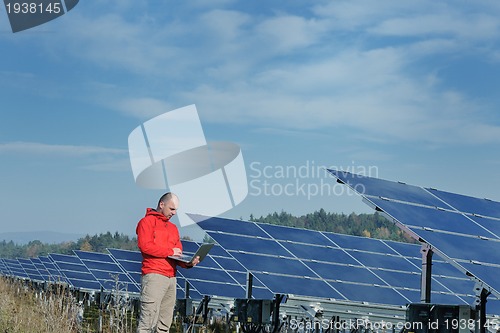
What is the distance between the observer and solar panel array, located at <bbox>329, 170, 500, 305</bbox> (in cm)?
1083

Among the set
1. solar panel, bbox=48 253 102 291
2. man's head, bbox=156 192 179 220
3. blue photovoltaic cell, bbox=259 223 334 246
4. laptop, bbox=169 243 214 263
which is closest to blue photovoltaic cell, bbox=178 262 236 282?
blue photovoltaic cell, bbox=259 223 334 246

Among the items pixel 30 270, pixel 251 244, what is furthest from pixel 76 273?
pixel 251 244

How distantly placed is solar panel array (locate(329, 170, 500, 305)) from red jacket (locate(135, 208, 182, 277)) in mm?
2989

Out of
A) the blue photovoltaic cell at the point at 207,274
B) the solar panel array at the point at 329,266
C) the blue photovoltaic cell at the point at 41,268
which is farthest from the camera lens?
the blue photovoltaic cell at the point at 41,268

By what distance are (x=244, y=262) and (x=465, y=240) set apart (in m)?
5.57

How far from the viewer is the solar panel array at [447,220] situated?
10828 millimetres

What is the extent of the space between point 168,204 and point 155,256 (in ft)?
2.17

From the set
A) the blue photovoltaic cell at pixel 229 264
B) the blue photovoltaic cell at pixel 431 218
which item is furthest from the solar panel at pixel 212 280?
the blue photovoltaic cell at pixel 431 218

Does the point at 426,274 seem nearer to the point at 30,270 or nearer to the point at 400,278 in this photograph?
the point at 400,278

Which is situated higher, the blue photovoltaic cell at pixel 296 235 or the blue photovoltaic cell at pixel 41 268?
the blue photovoltaic cell at pixel 41 268

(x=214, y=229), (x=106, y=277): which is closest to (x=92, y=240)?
(x=106, y=277)

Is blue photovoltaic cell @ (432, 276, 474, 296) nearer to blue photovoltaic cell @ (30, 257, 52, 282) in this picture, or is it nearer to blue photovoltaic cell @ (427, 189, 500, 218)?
blue photovoltaic cell @ (427, 189, 500, 218)

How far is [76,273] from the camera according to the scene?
37.5m

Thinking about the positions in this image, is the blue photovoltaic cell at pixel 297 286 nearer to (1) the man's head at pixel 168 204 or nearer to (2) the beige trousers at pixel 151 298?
(2) the beige trousers at pixel 151 298
